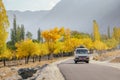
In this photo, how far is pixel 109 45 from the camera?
19575cm

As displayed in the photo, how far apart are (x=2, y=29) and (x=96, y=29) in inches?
3069

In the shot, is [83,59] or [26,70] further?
[83,59]

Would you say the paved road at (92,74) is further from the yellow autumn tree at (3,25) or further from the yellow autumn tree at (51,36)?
the yellow autumn tree at (51,36)

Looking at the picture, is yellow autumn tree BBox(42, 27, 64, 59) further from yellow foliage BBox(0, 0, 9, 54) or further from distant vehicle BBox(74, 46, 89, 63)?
yellow foliage BBox(0, 0, 9, 54)

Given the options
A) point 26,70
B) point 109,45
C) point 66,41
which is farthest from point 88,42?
point 26,70

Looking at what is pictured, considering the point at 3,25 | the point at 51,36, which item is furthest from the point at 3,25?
the point at 51,36

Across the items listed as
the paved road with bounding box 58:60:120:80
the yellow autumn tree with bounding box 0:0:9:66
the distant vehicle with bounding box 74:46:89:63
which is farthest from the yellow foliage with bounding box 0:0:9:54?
the paved road with bounding box 58:60:120:80

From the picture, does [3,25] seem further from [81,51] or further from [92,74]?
[92,74]

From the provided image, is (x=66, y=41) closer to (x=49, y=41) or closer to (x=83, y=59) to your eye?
(x=49, y=41)

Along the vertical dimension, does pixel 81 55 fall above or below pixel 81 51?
below

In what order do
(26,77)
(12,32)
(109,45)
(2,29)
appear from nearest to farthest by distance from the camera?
(26,77), (2,29), (12,32), (109,45)

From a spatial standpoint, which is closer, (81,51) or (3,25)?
(3,25)

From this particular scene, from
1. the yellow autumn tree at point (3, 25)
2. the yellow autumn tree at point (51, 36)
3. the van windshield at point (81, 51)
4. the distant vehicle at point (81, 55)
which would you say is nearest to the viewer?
the yellow autumn tree at point (3, 25)

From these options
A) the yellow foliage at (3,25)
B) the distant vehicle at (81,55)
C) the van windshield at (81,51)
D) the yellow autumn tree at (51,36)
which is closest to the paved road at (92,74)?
the yellow foliage at (3,25)
